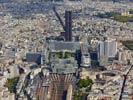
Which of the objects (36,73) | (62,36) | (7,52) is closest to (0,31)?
(62,36)

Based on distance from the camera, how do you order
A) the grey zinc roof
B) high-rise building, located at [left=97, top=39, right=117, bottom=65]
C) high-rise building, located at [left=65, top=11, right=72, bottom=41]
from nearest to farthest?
high-rise building, located at [left=97, top=39, right=117, bottom=65] < the grey zinc roof < high-rise building, located at [left=65, top=11, right=72, bottom=41]

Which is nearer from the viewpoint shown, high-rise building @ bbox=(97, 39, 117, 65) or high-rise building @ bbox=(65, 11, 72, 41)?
high-rise building @ bbox=(97, 39, 117, 65)

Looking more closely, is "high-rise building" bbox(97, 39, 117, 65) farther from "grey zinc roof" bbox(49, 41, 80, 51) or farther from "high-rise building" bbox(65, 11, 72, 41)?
"high-rise building" bbox(65, 11, 72, 41)

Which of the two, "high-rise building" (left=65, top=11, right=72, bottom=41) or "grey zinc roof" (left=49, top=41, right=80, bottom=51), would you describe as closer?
"grey zinc roof" (left=49, top=41, right=80, bottom=51)

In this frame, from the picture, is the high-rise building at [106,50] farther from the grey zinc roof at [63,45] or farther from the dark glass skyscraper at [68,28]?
the dark glass skyscraper at [68,28]

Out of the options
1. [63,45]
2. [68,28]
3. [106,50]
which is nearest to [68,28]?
[68,28]

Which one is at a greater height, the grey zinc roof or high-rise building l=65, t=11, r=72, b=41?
high-rise building l=65, t=11, r=72, b=41

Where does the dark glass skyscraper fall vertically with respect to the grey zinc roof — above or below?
above

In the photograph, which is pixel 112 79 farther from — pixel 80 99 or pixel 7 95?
pixel 7 95

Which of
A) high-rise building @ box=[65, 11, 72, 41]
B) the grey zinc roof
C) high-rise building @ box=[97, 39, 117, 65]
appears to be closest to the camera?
high-rise building @ box=[97, 39, 117, 65]

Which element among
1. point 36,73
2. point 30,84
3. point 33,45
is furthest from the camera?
point 33,45

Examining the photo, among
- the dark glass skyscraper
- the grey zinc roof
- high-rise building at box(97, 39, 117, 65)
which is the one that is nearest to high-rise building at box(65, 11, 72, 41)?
the dark glass skyscraper
